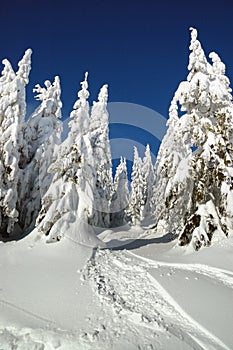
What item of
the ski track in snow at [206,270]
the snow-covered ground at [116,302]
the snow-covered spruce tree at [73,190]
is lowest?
the snow-covered ground at [116,302]

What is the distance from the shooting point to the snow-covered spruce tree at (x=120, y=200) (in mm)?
46625

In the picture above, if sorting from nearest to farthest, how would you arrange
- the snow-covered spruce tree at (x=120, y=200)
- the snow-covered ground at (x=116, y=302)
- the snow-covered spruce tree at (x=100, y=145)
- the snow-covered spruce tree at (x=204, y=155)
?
the snow-covered ground at (x=116, y=302) < the snow-covered spruce tree at (x=204, y=155) < the snow-covered spruce tree at (x=100, y=145) < the snow-covered spruce tree at (x=120, y=200)

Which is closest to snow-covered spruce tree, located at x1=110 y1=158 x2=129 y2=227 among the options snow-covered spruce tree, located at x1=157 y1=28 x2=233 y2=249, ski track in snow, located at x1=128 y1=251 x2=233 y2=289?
snow-covered spruce tree, located at x1=157 y1=28 x2=233 y2=249

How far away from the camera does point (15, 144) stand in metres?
20.2

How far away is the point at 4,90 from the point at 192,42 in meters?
14.3

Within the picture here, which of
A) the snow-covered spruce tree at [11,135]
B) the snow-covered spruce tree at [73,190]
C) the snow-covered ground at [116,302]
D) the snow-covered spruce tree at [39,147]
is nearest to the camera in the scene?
the snow-covered ground at [116,302]

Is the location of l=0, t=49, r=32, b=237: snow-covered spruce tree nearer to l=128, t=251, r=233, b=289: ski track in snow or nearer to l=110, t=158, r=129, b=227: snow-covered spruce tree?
l=128, t=251, r=233, b=289: ski track in snow

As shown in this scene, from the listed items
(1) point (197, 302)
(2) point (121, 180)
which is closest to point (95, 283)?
(1) point (197, 302)

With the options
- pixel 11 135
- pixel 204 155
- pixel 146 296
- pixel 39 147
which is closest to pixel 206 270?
pixel 146 296

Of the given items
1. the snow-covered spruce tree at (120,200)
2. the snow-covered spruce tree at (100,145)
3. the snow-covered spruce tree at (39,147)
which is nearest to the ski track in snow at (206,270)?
the snow-covered spruce tree at (39,147)

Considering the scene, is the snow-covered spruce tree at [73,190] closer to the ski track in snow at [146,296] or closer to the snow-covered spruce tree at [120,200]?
the ski track in snow at [146,296]

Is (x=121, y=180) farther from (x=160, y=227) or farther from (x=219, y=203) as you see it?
(x=219, y=203)

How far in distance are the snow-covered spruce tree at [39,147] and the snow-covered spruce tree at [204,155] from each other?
36.4ft

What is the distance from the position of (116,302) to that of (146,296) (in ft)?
3.55
